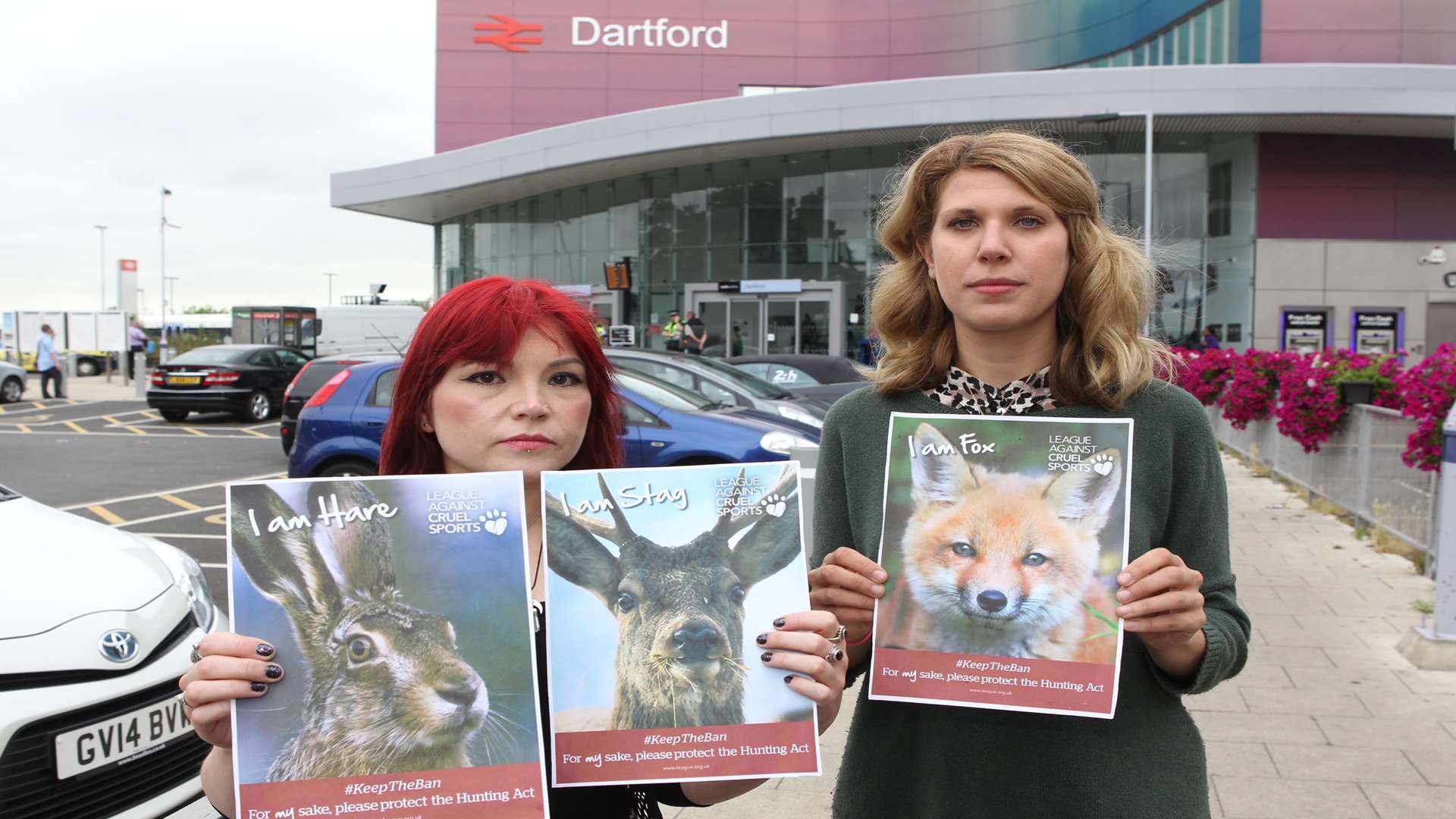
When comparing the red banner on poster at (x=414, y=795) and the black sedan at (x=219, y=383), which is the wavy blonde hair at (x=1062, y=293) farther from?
the black sedan at (x=219, y=383)

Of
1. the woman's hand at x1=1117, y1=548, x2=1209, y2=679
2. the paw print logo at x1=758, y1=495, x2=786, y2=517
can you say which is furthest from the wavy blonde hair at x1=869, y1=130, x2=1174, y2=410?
the paw print logo at x1=758, y1=495, x2=786, y2=517

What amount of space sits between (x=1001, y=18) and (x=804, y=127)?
11000 mm

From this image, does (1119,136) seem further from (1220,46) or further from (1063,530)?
(1063,530)

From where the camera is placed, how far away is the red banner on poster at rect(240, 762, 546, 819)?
140cm

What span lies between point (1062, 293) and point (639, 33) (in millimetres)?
36154

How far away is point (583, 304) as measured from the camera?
1.86m

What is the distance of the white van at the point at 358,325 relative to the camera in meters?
33.5

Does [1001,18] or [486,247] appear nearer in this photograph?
[1001,18]

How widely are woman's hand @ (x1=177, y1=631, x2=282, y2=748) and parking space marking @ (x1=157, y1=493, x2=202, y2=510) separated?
10927mm

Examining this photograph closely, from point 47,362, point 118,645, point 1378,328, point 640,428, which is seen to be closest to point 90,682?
point 118,645

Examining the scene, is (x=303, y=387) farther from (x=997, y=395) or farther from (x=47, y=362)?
(x=47, y=362)

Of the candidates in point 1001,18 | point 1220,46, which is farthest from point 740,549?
point 1001,18

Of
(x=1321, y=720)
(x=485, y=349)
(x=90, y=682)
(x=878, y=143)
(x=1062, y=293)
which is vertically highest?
(x=878, y=143)

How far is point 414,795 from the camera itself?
1.40m
